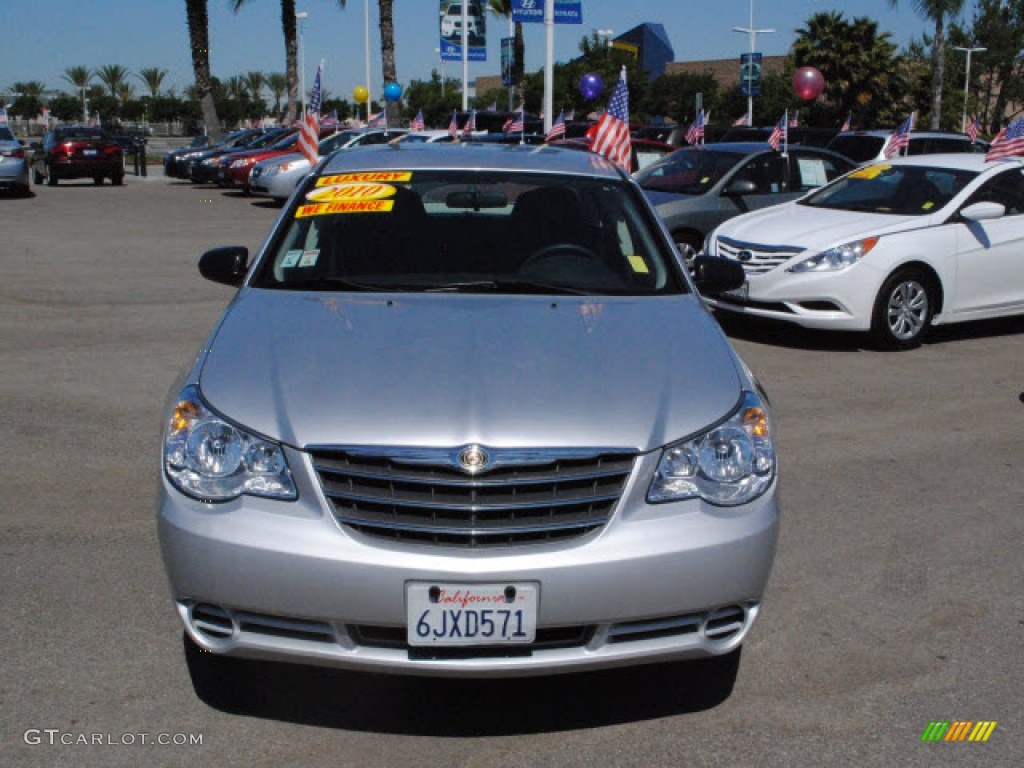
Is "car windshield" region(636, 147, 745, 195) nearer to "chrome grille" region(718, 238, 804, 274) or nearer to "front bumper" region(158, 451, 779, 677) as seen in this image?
"chrome grille" region(718, 238, 804, 274)

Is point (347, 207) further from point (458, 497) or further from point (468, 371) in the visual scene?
point (458, 497)

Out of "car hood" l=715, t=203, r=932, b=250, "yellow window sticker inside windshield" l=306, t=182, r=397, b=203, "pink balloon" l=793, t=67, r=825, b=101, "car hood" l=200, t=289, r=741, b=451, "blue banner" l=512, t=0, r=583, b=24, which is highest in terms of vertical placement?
"blue banner" l=512, t=0, r=583, b=24

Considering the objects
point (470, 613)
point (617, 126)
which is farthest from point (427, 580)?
point (617, 126)

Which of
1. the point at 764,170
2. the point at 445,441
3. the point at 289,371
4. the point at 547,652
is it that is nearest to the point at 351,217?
the point at 289,371

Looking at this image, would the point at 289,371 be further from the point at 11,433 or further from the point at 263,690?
the point at 11,433

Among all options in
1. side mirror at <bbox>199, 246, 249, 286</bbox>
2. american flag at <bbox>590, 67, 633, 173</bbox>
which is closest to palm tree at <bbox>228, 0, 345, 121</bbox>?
american flag at <bbox>590, 67, 633, 173</bbox>

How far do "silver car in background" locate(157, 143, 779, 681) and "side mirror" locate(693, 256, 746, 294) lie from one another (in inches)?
51.8

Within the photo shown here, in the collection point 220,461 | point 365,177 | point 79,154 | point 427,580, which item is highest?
point 365,177

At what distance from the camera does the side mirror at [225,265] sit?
5113mm

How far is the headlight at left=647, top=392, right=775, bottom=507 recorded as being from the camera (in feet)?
10.9

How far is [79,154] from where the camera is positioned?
30984 millimetres

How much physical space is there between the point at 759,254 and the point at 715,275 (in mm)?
Answer: 4920

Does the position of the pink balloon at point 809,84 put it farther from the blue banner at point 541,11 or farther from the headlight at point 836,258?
the headlight at point 836,258

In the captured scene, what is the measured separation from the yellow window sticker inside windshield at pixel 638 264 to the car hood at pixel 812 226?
528 cm
